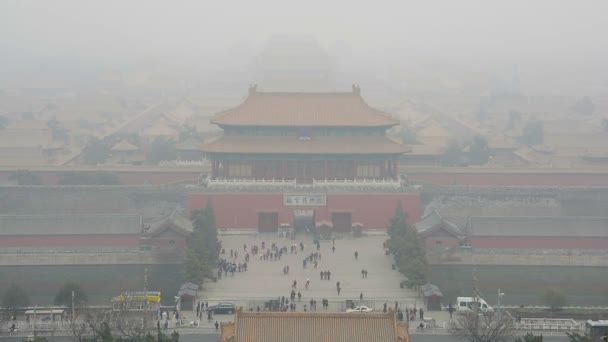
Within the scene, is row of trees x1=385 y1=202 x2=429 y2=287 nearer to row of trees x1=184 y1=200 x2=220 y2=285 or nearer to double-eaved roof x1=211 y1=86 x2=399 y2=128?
double-eaved roof x1=211 y1=86 x2=399 y2=128

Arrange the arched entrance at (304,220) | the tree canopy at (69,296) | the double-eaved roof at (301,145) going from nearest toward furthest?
the tree canopy at (69,296), the arched entrance at (304,220), the double-eaved roof at (301,145)

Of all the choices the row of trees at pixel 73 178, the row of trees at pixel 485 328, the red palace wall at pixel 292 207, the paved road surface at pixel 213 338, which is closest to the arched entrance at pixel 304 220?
the red palace wall at pixel 292 207

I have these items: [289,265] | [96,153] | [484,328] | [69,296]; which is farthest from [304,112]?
[484,328]

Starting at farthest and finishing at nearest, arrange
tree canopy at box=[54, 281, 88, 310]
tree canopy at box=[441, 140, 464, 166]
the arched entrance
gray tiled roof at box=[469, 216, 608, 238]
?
tree canopy at box=[441, 140, 464, 166], the arched entrance, gray tiled roof at box=[469, 216, 608, 238], tree canopy at box=[54, 281, 88, 310]

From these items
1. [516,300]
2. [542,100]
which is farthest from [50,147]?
[542,100]

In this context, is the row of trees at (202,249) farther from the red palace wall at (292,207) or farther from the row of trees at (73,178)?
the row of trees at (73,178)

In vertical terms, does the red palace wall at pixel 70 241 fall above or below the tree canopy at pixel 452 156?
below

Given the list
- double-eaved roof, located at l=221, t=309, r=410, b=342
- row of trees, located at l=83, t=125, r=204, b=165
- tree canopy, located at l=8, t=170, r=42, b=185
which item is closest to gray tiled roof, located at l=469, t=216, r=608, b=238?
double-eaved roof, located at l=221, t=309, r=410, b=342
